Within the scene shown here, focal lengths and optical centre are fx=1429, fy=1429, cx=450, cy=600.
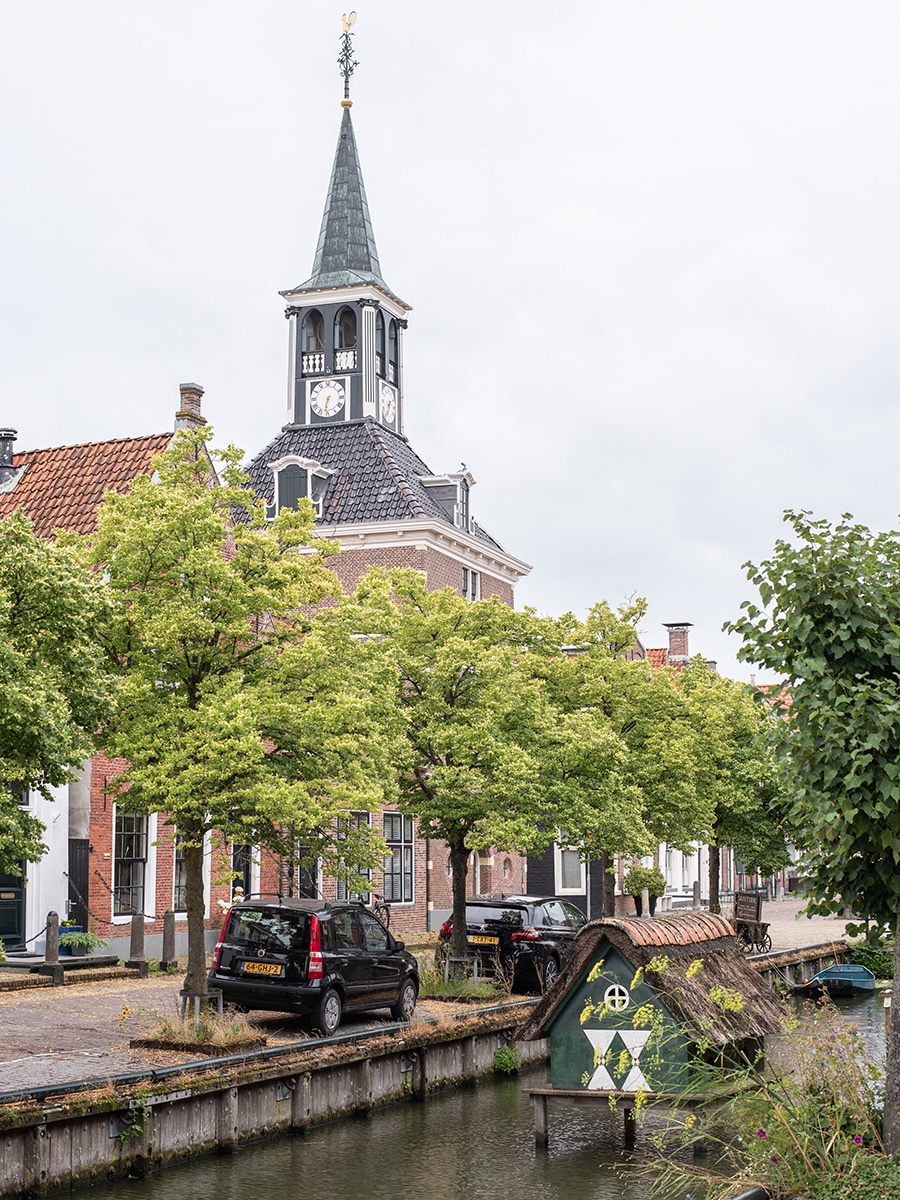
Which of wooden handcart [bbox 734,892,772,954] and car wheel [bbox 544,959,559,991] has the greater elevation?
car wheel [bbox 544,959,559,991]

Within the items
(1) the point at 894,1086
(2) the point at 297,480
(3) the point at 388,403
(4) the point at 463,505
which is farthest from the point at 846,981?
(3) the point at 388,403

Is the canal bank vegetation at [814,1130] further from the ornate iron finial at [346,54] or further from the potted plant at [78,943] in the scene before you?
the ornate iron finial at [346,54]

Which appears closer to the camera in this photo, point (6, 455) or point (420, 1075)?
point (420, 1075)

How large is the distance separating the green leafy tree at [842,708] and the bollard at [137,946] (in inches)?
728

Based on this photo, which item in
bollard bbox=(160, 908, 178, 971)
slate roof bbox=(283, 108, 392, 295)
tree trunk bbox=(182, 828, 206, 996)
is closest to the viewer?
tree trunk bbox=(182, 828, 206, 996)

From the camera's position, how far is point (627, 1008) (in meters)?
14.5

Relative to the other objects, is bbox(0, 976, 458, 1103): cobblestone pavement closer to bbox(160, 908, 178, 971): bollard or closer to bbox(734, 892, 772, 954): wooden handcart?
bbox(160, 908, 178, 971): bollard

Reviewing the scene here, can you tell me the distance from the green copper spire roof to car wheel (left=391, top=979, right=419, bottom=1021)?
35.4 metres

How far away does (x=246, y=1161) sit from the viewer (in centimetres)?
1484

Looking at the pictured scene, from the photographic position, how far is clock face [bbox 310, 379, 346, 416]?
168 feet

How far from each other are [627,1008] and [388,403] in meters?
39.5

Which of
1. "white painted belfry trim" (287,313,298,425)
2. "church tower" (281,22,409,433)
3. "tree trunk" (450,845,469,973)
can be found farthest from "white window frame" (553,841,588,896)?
"tree trunk" (450,845,469,973)

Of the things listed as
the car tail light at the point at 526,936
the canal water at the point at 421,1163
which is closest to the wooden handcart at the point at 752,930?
the car tail light at the point at 526,936

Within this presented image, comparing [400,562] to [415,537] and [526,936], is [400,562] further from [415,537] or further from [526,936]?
[526,936]
